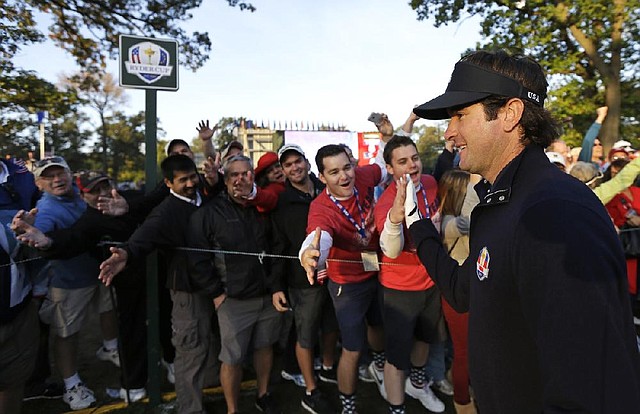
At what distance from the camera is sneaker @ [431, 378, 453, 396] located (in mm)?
4062

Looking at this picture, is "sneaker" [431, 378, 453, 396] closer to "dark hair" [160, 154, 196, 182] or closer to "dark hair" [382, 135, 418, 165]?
"dark hair" [382, 135, 418, 165]

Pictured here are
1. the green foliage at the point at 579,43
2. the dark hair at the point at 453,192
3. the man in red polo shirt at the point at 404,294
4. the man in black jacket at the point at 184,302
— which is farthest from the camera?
the green foliage at the point at 579,43

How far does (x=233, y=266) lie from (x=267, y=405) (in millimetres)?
1299

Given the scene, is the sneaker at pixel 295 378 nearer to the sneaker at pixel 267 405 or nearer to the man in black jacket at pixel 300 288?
the man in black jacket at pixel 300 288

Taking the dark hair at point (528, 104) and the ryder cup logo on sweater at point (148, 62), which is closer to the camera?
the dark hair at point (528, 104)

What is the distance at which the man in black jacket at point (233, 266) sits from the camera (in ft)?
11.3

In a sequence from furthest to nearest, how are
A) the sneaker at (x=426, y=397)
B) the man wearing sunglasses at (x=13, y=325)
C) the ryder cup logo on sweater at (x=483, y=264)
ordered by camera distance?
the sneaker at (x=426, y=397), the man wearing sunglasses at (x=13, y=325), the ryder cup logo on sweater at (x=483, y=264)

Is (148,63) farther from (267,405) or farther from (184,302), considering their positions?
(267,405)

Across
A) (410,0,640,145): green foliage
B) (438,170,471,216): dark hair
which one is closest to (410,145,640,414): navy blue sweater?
(438,170,471,216): dark hair

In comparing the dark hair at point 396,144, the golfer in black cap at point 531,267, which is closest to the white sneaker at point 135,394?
the dark hair at point 396,144

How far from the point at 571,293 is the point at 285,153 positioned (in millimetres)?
3522

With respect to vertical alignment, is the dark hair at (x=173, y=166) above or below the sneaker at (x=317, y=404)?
above

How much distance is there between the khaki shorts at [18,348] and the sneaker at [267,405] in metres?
1.80

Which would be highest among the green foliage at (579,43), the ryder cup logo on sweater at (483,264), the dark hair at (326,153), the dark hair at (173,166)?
the green foliage at (579,43)
